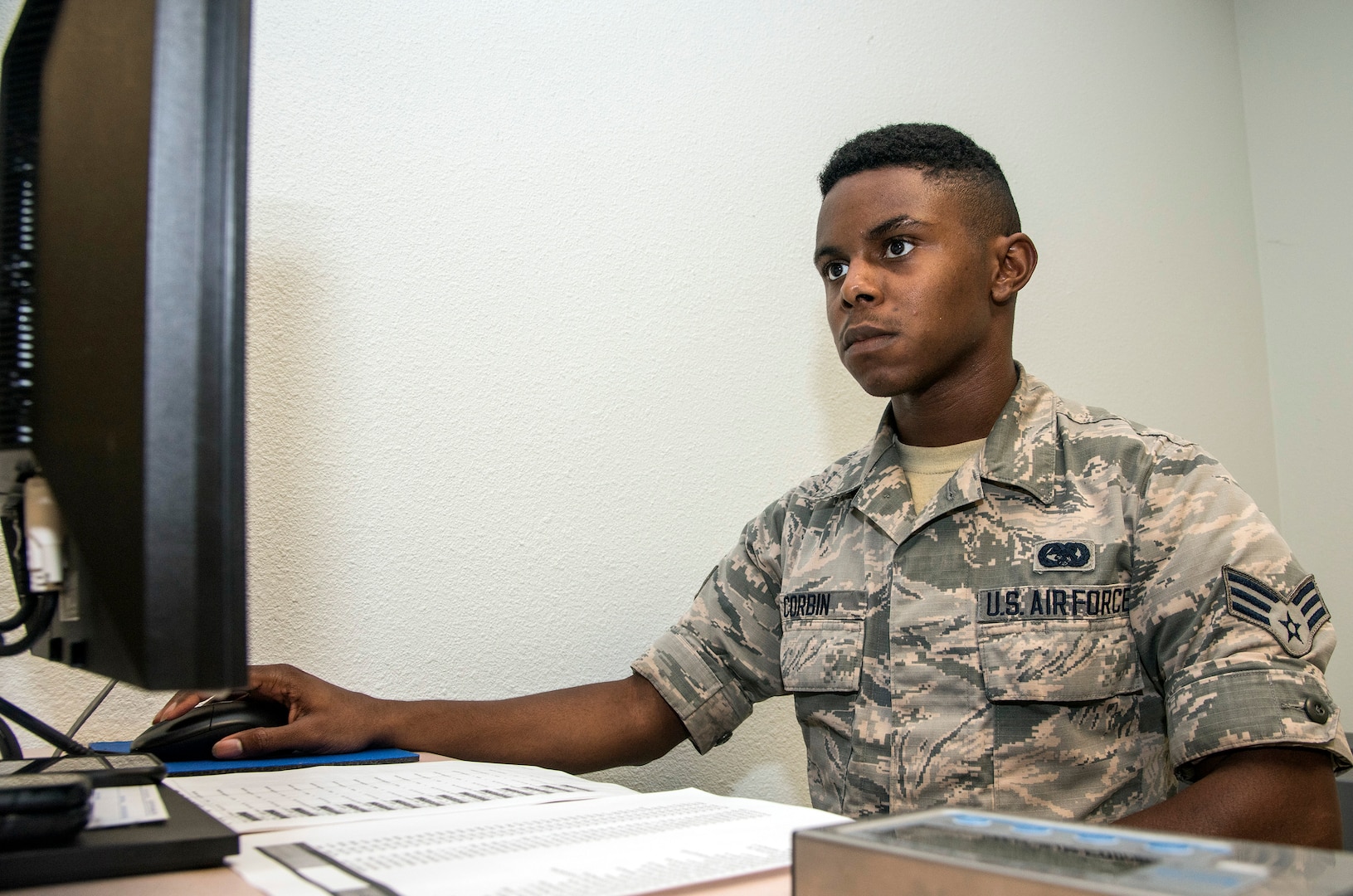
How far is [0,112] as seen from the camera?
610mm

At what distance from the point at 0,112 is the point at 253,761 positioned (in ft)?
1.69

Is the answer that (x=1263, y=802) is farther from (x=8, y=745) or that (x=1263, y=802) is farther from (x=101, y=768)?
(x=8, y=745)

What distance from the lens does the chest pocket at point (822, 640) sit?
42.6 inches

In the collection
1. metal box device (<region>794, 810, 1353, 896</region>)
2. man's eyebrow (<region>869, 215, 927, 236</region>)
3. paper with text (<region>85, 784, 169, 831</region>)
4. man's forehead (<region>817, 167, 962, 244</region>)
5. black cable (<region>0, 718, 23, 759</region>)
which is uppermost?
man's forehead (<region>817, 167, 962, 244</region>)

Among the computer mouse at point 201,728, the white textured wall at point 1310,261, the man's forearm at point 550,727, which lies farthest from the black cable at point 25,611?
the white textured wall at point 1310,261

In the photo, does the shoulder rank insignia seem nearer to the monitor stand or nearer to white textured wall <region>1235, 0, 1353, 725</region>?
the monitor stand

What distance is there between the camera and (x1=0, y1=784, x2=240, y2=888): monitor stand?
0.42 metres

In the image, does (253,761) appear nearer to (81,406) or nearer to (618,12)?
(81,406)

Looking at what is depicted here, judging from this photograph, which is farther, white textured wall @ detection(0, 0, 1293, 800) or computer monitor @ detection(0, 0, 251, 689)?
white textured wall @ detection(0, 0, 1293, 800)

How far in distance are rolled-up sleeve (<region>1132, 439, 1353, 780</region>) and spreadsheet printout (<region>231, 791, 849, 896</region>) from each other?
17.4 inches

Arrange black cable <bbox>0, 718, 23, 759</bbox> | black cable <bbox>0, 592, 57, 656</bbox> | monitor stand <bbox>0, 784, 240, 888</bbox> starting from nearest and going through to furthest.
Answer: monitor stand <bbox>0, 784, 240, 888</bbox>, black cable <bbox>0, 592, 57, 656</bbox>, black cable <bbox>0, 718, 23, 759</bbox>

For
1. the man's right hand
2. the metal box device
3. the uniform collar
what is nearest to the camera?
the metal box device

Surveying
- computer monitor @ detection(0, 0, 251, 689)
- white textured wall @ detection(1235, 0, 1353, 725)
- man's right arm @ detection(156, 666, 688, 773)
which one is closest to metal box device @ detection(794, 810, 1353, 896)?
computer monitor @ detection(0, 0, 251, 689)

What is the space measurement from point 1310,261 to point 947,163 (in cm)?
145
